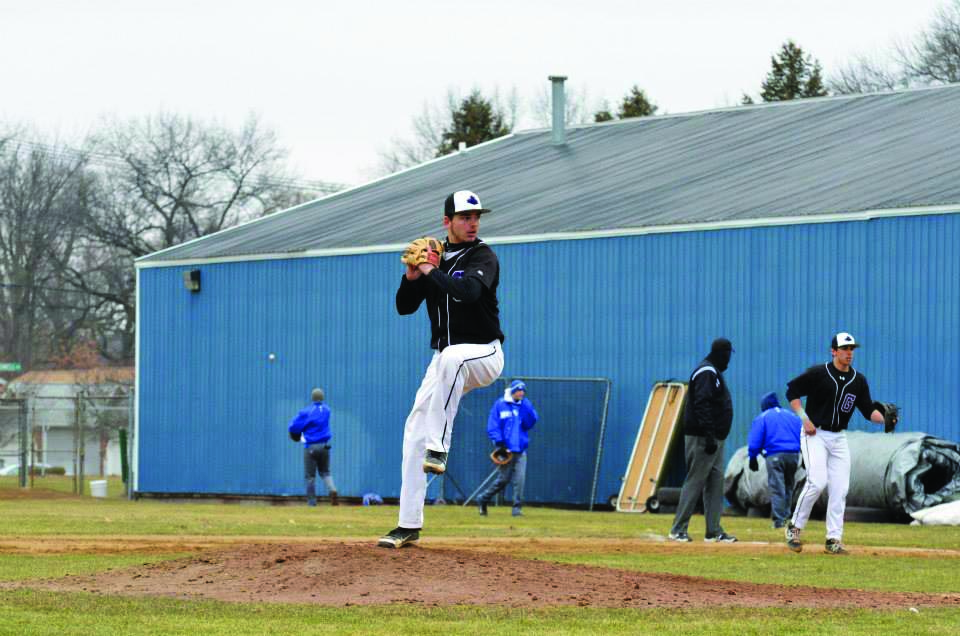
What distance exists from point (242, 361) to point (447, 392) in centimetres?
2540

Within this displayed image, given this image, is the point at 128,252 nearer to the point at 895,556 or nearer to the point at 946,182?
the point at 946,182

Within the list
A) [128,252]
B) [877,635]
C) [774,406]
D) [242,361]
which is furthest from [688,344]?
[128,252]

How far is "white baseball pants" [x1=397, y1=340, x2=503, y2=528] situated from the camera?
451 inches

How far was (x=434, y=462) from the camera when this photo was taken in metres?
11.3

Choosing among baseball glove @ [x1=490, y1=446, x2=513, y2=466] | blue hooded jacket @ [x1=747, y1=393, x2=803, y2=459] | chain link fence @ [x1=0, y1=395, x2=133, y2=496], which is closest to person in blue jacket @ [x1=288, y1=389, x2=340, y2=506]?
baseball glove @ [x1=490, y1=446, x2=513, y2=466]

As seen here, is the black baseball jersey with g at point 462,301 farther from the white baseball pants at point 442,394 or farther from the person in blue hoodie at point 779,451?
the person in blue hoodie at point 779,451

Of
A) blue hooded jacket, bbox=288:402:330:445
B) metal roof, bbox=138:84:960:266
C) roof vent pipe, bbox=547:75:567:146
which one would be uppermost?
roof vent pipe, bbox=547:75:567:146

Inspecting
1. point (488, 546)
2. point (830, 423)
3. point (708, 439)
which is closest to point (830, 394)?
point (830, 423)

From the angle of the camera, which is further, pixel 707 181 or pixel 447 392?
pixel 707 181

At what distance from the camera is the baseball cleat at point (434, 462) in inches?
445

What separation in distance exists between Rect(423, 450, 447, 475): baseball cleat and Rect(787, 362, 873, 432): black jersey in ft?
18.4

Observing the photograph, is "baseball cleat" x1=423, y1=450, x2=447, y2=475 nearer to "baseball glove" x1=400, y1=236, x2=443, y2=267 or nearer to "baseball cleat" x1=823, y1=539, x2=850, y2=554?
"baseball glove" x1=400, y1=236, x2=443, y2=267

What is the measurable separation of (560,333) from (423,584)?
70.2 ft

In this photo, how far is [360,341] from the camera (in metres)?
34.6
